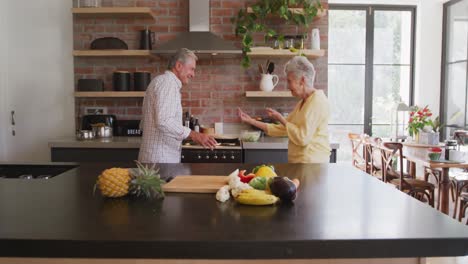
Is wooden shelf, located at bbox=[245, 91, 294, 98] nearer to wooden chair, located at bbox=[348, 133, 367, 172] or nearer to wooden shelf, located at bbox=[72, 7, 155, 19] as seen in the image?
wooden shelf, located at bbox=[72, 7, 155, 19]

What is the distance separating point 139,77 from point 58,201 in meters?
2.90

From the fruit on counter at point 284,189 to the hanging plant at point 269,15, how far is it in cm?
275

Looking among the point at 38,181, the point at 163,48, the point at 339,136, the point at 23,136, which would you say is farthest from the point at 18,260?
the point at 339,136

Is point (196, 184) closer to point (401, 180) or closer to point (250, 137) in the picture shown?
point (250, 137)

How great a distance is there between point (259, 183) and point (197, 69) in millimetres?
3034

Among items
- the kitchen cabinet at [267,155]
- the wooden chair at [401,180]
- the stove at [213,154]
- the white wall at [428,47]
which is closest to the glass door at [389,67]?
the white wall at [428,47]

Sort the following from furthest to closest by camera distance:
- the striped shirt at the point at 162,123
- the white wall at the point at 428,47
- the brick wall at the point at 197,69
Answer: the white wall at the point at 428,47, the brick wall at the point at 197,69, the striped shirt at the point at 162,123

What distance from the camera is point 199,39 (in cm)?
420

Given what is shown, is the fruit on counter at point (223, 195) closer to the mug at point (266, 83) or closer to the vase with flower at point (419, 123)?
the mug at point (266, 83)

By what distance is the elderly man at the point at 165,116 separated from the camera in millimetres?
2822

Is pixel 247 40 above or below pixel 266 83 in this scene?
above

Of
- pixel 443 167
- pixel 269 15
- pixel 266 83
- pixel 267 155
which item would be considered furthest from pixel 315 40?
pixel 443 167

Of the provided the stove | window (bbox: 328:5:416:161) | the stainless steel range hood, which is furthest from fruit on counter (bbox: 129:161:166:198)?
window (bbox: 328:5:416:161)

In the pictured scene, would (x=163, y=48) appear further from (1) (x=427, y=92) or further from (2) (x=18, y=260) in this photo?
(1) (x=427, y=92)
